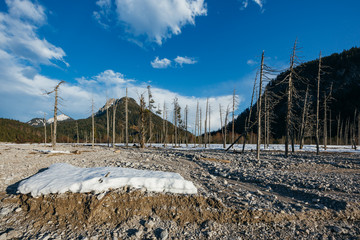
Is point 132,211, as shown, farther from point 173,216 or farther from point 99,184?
point 99,184

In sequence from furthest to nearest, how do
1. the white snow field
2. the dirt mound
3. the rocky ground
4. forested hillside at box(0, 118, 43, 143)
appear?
1. forested hillside at box(0, 118, 43, 143)
2. the white snow field
3. the dirt mound
4. the rocky ground

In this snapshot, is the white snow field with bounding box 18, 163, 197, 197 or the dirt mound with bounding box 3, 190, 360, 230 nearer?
the dirt mound with bounding box 3, 190, 360, 230

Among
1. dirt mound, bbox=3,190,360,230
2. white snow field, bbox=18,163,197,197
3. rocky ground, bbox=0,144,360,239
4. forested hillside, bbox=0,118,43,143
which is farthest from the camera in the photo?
forested hillside, bbox=0,118,43,143

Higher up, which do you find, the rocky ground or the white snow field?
the white snow field

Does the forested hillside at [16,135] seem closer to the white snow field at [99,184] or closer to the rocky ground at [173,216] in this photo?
the white snow field at [99,184]

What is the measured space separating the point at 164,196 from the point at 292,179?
6.61 m

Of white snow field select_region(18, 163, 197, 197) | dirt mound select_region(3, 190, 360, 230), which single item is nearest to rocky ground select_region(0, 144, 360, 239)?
dirt mound select_region(3, 190, 360, 230)

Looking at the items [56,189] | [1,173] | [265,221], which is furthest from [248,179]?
[1,173]

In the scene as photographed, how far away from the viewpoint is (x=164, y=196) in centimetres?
483

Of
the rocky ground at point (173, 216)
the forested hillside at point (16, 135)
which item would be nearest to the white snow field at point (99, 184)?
the rocky ground at point (173, 216)

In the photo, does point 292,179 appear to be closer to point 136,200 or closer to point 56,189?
point 136,200

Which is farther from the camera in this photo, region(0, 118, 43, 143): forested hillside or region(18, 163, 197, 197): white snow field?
region(0, 118, 43, 143): forested hillside

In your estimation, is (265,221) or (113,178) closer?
(265,221)

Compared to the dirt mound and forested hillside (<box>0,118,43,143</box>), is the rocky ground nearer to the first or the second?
the dirt mound
